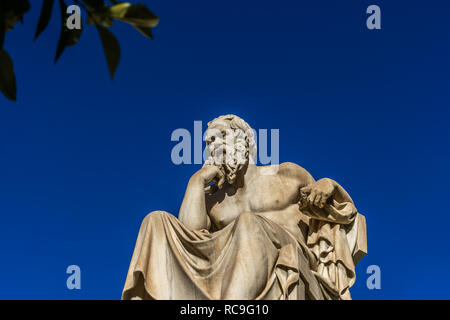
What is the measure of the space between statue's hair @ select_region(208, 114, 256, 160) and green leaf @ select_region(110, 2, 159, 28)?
6111 millimetres

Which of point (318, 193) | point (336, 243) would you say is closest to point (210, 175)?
point (318, 193)

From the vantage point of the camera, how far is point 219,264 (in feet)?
23.0

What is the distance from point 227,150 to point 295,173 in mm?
941

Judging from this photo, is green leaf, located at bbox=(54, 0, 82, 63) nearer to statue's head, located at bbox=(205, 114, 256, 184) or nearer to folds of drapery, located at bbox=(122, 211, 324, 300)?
folds of drapery, located at bbox=(122, 211, 324, 300)

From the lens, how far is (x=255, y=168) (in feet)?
27.8

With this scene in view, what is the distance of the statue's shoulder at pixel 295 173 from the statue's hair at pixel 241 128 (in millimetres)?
427
